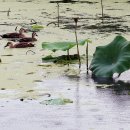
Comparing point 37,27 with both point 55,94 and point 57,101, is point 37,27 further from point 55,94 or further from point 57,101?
point 57,101

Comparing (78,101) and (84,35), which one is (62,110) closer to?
(78,101)

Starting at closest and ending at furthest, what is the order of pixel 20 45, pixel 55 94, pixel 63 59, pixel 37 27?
pixel 55 94
pixel 63 59
pixel 20 45
pixel 37 27

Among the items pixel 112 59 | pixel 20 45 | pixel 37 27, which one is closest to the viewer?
pixel 112 59

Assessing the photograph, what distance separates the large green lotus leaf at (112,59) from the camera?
189 inches

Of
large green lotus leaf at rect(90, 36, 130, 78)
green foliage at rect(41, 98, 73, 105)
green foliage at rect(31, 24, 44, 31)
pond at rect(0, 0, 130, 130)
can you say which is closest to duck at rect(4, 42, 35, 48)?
pond at rect(0, 0, 130, 130)

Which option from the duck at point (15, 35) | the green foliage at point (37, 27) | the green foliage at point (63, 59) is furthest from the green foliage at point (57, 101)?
the green foliage at point (37, 27)

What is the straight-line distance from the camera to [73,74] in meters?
5.20

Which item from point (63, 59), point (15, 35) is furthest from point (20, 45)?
point (63, 59)

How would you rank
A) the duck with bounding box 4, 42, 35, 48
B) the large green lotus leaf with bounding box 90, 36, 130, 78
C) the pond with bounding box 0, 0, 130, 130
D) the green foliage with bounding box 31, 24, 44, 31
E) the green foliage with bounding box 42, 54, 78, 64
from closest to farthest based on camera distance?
the pond with bounding box 0, 0, 130, 130
the large green lotus leaf with bounding box 90, 36, 130, 78
the green foliage with bounding box 42, 54, 78, 64
the duck with bounding box 4, 42, 35, 48
the green foliage with bounding box 31, 24, 44, 31

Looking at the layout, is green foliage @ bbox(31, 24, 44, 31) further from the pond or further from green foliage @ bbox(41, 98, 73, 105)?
green foliage @ bbox(41, 98, 73, 105)

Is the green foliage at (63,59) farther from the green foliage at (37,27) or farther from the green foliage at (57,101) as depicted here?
the green foliage at (37,27)

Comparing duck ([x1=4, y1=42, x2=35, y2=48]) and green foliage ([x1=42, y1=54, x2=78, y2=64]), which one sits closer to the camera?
green foliage ([x1=42, y1=54, x2=78, y2=64])

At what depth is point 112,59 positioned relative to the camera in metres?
5.02

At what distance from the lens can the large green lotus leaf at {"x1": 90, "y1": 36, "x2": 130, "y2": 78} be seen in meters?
4.81
